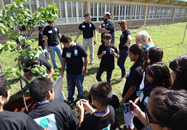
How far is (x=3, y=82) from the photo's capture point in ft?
4.40

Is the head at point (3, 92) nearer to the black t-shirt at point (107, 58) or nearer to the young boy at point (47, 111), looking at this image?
the young boy at point (47, 111)

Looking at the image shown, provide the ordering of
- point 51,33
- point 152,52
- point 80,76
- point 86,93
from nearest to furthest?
point 152,52 → point 80,76 → point 86,93 → point 51,33

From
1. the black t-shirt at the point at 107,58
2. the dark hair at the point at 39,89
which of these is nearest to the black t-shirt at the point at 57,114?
the dark hair at the point at 39,89

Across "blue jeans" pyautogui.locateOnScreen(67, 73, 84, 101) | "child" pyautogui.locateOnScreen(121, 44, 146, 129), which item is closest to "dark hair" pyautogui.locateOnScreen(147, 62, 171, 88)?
"child" pyautogui.locateOnScreen(121, 44, 146, 129)

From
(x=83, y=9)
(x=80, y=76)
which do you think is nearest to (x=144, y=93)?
(x=80, y=76)

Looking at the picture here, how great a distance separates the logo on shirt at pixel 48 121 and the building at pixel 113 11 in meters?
11.9

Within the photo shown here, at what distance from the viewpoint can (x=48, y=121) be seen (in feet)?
4.80

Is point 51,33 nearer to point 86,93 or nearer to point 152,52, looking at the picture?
point 86,93

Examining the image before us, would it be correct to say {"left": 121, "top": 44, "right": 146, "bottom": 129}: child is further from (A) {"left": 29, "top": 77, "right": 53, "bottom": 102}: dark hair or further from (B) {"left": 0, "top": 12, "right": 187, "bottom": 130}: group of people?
(A) {"left": 29, "top": 77, "right": 53, "bottom": 102}: dark hair

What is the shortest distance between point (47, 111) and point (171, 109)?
1186 mm

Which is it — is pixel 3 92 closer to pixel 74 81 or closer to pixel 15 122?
pixel 15 122

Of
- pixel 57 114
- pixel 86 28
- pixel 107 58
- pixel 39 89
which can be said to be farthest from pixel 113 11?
pixel 57 114

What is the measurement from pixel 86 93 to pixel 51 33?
257cm

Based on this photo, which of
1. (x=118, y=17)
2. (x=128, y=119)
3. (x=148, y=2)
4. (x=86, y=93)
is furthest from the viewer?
(x=148, y=2)
